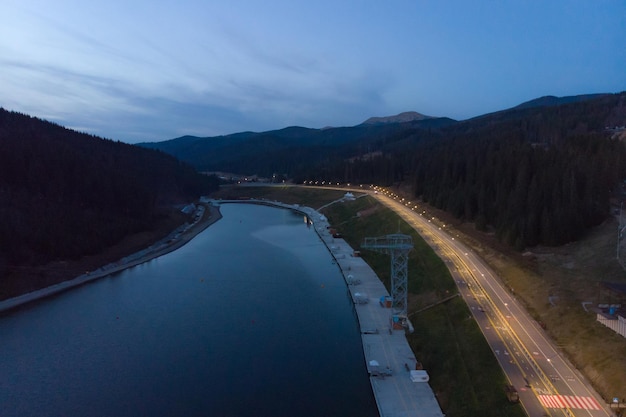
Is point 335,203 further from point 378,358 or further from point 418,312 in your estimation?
point 378,358

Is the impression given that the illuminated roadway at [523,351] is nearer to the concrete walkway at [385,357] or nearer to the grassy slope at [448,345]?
the grassy slope at [448,345]

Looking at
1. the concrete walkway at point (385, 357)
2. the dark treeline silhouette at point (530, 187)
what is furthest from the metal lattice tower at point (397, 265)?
the dark treeline silhouette at point (530, 187)

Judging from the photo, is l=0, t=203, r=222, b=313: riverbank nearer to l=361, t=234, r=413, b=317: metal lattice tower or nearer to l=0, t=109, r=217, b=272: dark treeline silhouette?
l=0, t=109, r=217, b=272: dark treeline silhouette

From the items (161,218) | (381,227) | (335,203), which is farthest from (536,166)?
(161,218)

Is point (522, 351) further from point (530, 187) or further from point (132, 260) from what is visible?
point (132, 260)

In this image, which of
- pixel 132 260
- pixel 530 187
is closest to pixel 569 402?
pixel 530 187
